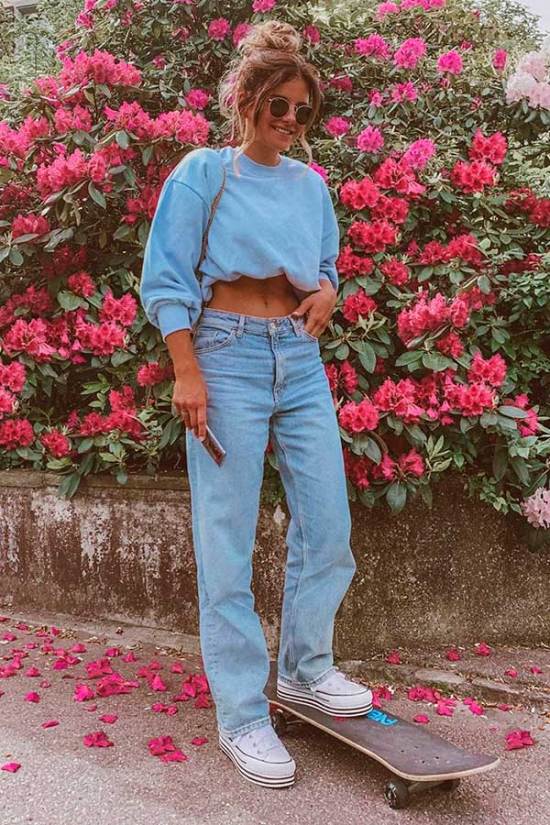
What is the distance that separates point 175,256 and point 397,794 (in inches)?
62.4

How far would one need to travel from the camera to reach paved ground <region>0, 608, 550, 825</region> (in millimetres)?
2410

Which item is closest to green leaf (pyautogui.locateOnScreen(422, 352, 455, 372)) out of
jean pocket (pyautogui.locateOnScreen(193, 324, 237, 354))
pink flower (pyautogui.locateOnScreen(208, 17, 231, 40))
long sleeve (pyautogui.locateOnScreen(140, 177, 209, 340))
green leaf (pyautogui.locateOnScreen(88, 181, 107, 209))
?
jean pocket (pyautogui.locateOnScreen(193, 324, 237, 354))

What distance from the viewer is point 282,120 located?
8.25ft

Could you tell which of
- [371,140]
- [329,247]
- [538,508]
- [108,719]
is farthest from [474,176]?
[108,719]

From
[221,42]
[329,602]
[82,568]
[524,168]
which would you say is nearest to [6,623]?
[82,568]

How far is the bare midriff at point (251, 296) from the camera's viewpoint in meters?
2.59

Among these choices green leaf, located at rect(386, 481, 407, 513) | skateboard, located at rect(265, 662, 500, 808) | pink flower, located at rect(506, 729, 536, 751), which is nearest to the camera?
skateboard, located at rect(265, 662, 500, 808)

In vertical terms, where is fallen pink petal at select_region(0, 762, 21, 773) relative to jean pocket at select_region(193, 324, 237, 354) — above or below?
below

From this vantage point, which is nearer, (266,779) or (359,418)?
(266,779)

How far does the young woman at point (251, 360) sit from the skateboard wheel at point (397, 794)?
0.95 feet

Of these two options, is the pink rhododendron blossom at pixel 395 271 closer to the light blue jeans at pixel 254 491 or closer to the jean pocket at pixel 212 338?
the light blue jeans at pixel 254 491

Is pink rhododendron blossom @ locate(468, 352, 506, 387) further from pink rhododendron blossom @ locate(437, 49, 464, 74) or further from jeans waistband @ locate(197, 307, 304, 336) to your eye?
pink rhododendron blossom @ locate(437, 49, 464, 74)

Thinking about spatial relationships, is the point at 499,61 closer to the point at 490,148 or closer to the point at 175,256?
the point at 490,148

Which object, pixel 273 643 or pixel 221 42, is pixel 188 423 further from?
pixel 221 42
